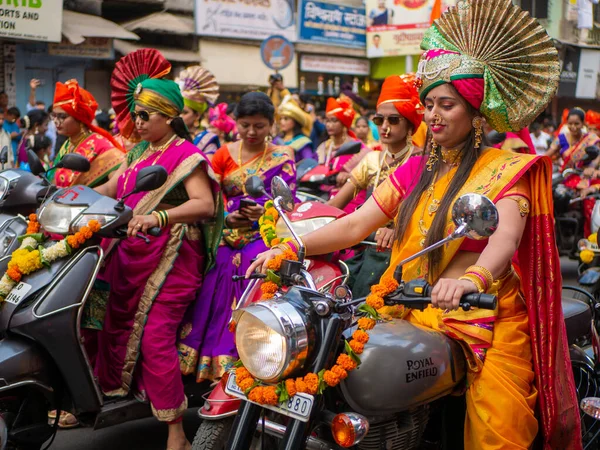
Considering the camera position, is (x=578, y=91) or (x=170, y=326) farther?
(x=578, y=91)

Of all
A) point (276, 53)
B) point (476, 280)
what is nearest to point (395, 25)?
point (276, 53)

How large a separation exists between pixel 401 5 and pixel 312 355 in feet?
73.6

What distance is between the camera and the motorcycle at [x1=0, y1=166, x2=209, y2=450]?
11.4 feet

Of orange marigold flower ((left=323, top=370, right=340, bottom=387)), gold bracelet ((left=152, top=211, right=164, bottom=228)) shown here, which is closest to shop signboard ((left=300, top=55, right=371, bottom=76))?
gold bracelet ((left=152, top=211, right=164, bottom=228))

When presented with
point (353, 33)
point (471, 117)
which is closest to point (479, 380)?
point (471, 117)

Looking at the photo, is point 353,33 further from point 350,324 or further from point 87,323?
point 350,324

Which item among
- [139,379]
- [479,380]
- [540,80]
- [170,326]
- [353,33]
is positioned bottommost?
[139,379]

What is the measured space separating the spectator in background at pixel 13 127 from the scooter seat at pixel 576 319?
9.57 metres

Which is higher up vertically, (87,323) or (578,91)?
(578,91)

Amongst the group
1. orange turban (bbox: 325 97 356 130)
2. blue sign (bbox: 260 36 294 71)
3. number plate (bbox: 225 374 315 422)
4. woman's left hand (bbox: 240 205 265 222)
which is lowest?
number plate (bbox: 225 374 315 422)

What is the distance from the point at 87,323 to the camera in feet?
13.6

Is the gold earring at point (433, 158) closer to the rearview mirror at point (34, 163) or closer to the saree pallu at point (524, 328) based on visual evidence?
the saree pallu at point (524, 328)

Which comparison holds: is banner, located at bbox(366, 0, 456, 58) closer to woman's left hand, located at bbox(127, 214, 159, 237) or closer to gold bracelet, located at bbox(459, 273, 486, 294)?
woman's left hand, located at bbox(127, 214, 159, 237)

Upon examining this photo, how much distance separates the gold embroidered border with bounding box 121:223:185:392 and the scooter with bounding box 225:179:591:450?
1694mm
